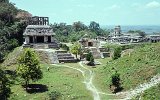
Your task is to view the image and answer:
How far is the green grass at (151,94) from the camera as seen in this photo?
39156 millimetres

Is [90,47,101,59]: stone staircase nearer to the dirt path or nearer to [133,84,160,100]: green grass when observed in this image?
the dirt path

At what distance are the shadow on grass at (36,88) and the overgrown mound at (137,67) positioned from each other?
30.9 feet

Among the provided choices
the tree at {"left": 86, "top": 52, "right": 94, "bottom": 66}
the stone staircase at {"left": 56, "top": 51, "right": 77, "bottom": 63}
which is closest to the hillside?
the tree at {"left": 86, "top": 52, "right": 94, "bottom": 66}

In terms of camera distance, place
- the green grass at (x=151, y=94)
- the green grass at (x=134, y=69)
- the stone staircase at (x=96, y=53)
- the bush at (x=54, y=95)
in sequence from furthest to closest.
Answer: the stone staircase at (x=96, y=53) < the green grass at (x=134, y=69) < the bush at (x=54, y=95) < the green grass at (x=151, y=94)

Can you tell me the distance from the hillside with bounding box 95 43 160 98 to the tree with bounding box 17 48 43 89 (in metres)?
9.50

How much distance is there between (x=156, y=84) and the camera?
42.3 m

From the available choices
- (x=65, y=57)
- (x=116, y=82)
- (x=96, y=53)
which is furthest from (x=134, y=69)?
(x=96, y=53)

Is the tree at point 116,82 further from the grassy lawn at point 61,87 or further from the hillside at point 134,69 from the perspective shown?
the grassy lawn at point 61,87

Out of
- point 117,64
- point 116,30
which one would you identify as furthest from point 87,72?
point 116,30

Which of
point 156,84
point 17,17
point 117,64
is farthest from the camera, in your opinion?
point 17,17

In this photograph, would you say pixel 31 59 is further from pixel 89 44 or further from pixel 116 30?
pixel 116 30

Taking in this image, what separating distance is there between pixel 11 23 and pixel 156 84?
57.1 meters

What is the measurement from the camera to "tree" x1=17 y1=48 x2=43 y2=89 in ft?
160

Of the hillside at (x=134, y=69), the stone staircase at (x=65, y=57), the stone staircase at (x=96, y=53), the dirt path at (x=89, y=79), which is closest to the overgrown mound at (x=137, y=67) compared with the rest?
the hillside at (x=134, y=69)
